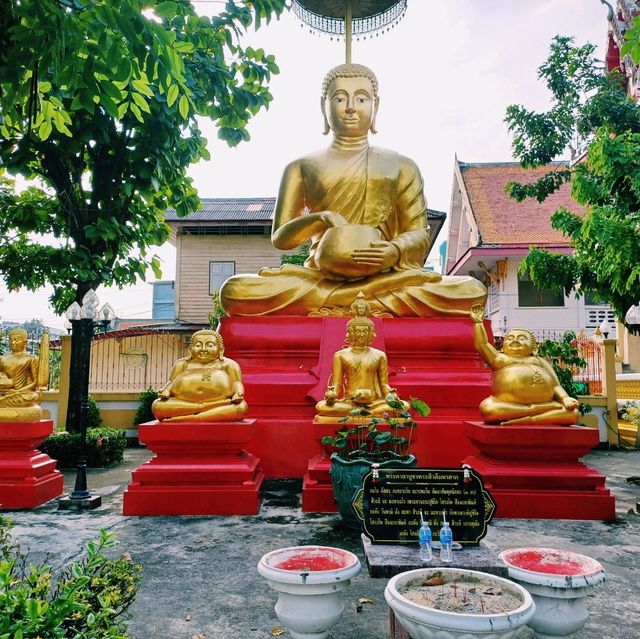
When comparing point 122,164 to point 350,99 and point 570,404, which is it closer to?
point 350,99

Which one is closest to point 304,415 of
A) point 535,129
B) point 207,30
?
point 207,30

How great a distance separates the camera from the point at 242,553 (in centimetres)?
340

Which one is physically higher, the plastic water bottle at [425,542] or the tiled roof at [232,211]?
the tiled roof at [232,211]

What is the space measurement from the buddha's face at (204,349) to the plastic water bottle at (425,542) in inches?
109

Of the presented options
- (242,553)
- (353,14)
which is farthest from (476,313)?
(353,14)

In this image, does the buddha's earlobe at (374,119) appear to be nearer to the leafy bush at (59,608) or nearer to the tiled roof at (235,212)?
the leafy bush at (59,608)

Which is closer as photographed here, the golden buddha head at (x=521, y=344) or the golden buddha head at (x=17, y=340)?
the golden buddha head at (x=521, y=344)

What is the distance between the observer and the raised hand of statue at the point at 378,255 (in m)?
6.61

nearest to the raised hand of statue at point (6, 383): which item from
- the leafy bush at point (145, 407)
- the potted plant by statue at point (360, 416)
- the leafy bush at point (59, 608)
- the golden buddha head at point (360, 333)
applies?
the potted plant by statue at point (360, 416)

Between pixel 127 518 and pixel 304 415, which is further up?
pixel 304 415

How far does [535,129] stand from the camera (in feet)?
35.4

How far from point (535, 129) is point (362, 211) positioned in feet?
17.3

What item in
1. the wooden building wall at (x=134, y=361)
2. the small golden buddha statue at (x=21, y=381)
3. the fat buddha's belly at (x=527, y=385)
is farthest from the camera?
the wooden building wall at (x=134, y=361)

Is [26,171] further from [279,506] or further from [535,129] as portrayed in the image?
[535,129]
